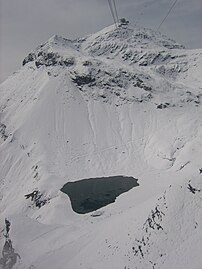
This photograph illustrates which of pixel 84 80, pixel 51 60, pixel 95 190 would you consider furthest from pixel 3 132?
pixel 95 190

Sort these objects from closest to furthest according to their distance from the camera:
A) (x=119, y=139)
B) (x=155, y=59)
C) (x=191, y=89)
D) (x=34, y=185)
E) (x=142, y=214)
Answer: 1. (x=142, y=214)
2. (x=34, y=185)
3. (x=119, y=139)
4. (x=191, y=89)
5. (x=155, y=59)

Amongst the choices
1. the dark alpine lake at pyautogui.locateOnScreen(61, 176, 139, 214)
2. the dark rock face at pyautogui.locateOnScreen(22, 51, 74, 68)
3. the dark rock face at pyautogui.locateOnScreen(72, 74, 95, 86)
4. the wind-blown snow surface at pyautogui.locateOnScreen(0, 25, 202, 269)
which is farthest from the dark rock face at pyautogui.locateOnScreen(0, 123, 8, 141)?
the dark alpine lake at pyautogui.locateOnScreen(61, 176, 139, 214)

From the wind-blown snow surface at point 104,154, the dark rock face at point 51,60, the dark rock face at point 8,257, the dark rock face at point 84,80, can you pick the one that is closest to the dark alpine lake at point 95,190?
the wind-blown snow surface at point 104,154

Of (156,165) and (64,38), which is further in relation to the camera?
(64,38)

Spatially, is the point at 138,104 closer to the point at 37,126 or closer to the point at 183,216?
the point at 37,126

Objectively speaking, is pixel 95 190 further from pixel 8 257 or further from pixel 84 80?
pixel 84 80

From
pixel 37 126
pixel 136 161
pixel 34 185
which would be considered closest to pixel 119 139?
pixel 136 161

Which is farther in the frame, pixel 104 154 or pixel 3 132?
A: pixel 3 132
